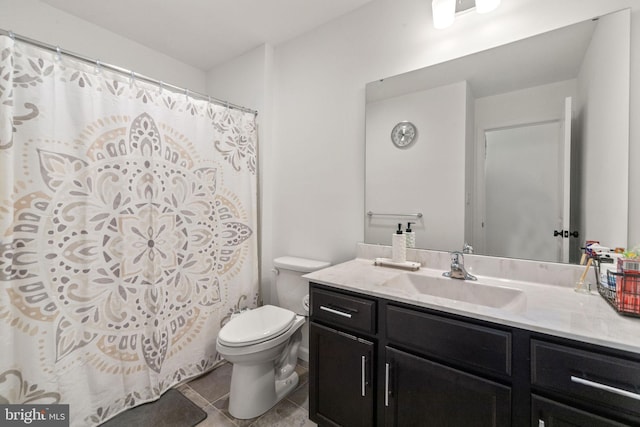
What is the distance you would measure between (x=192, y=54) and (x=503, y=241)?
2.77m

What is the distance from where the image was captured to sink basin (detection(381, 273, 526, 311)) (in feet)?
3.76

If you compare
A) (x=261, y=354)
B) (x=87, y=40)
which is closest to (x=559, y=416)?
(x=261, y=354)

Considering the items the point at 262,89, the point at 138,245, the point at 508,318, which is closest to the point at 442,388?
the point at 508,318

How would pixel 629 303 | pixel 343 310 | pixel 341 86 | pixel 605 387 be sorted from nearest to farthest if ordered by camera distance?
pixel 605 387 < pixel 629 303 < pixel 343 310 < pixel 341 86

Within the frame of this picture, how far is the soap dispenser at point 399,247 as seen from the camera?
1518 mm

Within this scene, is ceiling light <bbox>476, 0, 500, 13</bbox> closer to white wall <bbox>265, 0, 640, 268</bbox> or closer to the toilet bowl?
white wall <bbox>265, 0, 640, 268</bbox>

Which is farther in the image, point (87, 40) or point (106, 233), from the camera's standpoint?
point (87, 40)

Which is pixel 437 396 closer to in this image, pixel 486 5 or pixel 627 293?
pixel 627 293

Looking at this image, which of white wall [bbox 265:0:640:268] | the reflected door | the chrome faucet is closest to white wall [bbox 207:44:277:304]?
white wall [bbox 265:0:640:268]

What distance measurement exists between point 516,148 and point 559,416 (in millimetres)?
1091

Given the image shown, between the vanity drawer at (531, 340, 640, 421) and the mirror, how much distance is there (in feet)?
1.99

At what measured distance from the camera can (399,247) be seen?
153 cm

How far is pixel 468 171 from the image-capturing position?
1435mm

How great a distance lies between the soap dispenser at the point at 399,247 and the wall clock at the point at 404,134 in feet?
1.76
